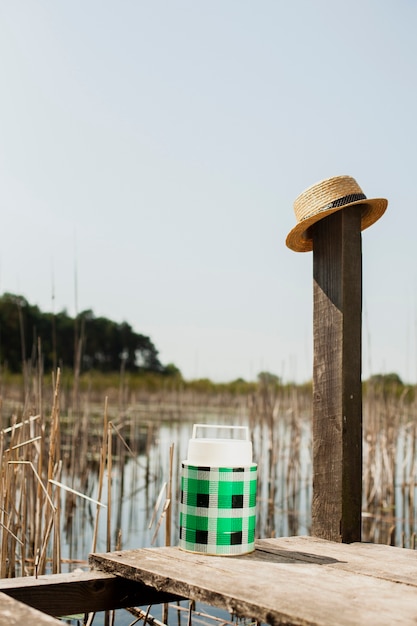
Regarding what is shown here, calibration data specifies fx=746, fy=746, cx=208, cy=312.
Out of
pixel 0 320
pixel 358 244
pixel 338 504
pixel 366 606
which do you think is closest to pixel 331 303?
pixel 358 244

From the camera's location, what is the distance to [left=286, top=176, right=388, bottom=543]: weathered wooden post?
1.82m

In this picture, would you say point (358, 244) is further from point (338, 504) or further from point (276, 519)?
point (276, 519)

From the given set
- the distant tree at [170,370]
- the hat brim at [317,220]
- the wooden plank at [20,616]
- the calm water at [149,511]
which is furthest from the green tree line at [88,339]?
the wooden plank at [20,616]

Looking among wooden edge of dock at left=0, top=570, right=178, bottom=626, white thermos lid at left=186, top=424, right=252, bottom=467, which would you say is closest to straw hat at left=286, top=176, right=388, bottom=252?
white thermos lid at left=186, top=424, right=252, bottom=467

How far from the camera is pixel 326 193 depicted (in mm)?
1882

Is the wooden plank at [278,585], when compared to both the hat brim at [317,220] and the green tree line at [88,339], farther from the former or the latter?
the green tree line at [88,339]

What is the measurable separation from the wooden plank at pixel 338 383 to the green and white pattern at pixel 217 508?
33cm

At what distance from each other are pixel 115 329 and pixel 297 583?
2659cm

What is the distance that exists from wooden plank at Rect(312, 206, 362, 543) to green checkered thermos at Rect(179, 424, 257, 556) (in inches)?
13.0

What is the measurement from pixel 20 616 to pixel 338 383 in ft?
3.16

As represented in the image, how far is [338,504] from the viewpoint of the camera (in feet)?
5.93

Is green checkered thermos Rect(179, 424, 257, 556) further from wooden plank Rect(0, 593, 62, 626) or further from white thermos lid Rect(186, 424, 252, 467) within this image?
wooden plank Rect(0, 593, 62, 626)

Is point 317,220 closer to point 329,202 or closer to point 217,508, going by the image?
point 329,202

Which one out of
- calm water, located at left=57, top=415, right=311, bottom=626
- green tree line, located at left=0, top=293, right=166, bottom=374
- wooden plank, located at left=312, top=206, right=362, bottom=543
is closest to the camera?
wooden plank, located at left=312, top=206, right=362, bottom=543
